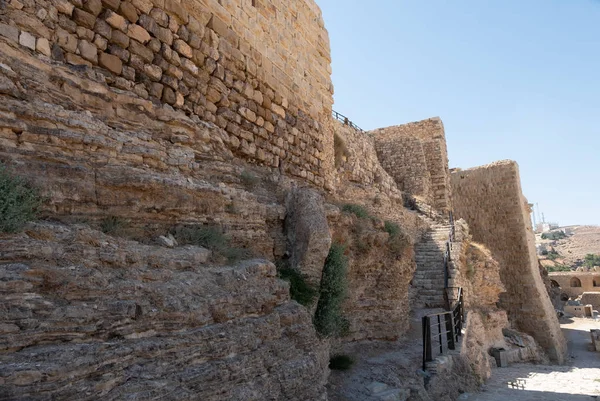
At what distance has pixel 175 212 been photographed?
3580 mm

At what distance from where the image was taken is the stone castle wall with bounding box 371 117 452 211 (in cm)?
1891

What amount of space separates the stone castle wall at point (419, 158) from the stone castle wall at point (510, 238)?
5.90 feet

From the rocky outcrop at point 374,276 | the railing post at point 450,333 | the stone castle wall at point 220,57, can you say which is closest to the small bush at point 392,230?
the rocky outcrop at point 374,276

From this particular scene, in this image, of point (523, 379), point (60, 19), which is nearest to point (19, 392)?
point (60, 19)

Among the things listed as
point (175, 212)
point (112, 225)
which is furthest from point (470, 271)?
point (112, 225)

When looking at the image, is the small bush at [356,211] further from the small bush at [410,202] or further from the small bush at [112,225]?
the small bush at [410,202]

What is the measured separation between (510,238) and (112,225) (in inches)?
770

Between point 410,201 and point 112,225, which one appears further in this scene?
point 410,201

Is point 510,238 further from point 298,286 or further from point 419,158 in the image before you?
point 298,286

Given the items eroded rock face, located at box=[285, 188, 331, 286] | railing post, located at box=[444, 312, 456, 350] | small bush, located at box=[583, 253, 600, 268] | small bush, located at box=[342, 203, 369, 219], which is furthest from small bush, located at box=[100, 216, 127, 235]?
small bush, located at box=[583, 253, 600, 268]

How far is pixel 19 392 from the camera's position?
178 centimetres

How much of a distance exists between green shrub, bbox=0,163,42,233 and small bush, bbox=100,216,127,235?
47 cm

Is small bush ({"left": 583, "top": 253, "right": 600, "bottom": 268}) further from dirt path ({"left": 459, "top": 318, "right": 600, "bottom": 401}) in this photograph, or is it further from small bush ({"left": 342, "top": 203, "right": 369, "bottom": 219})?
small bush ({"left": 342, "top": 203, "right": 369, "bottom": 219})

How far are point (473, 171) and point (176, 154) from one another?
64.4 ft
